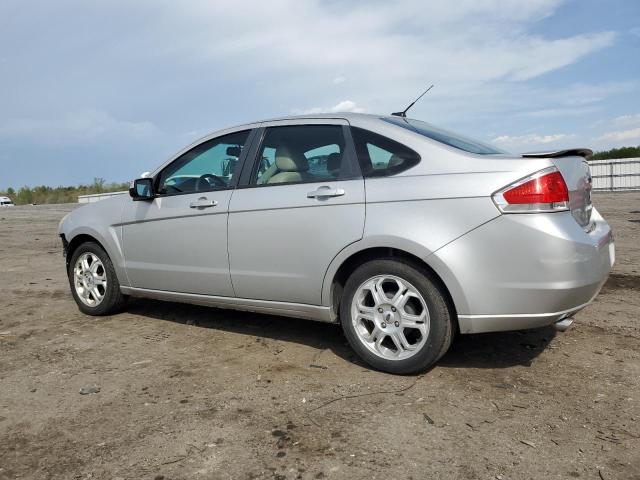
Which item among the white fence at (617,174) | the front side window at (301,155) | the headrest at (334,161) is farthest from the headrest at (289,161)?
the white fence at (617,174)

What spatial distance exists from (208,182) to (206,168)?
145mm

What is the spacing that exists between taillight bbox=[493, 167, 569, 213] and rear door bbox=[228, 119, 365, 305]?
0.90 m

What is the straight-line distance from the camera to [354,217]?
366 centimetres

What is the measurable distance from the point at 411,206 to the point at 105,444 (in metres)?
2.18

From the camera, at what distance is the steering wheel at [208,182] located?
178 inches

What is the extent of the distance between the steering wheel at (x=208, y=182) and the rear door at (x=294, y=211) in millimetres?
282

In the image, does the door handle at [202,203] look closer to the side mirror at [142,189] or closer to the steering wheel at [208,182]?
the steering wheel at [208,182]

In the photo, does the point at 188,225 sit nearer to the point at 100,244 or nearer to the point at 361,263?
the point at 100,244

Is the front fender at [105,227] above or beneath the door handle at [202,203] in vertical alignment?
beneath

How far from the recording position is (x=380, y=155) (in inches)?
147

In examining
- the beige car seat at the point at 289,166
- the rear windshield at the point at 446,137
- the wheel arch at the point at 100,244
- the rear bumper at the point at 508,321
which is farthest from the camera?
the wheel arch at the point at 100,244

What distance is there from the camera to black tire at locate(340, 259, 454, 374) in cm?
341

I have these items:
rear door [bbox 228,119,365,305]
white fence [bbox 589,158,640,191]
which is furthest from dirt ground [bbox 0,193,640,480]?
white fence [bbox 589,158,640,191]

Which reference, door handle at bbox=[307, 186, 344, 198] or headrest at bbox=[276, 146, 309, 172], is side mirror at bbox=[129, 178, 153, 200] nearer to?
headrest at bbox=[276, 146, 309, 172]
